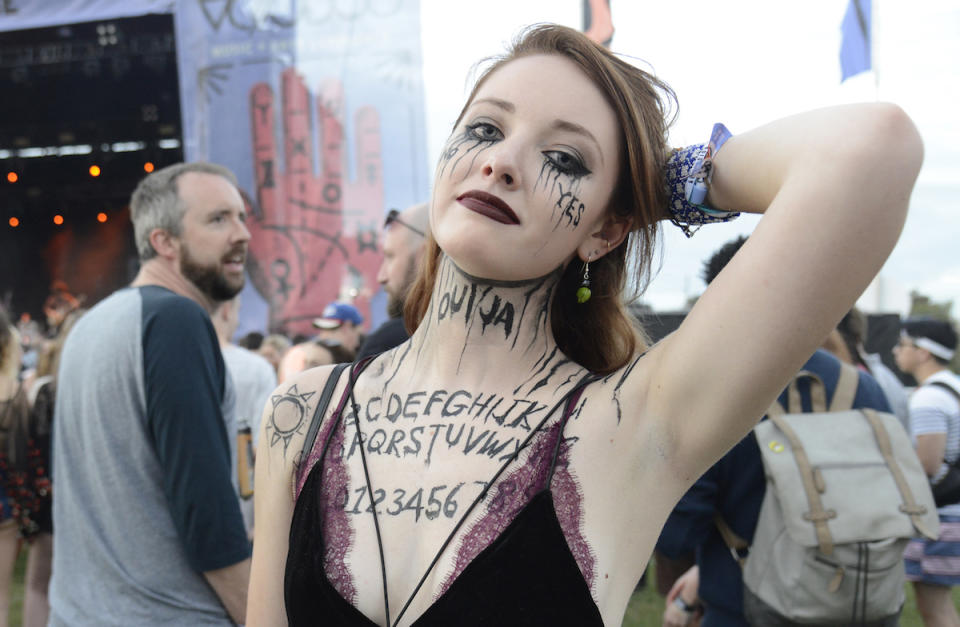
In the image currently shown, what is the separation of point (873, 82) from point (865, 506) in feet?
16.4

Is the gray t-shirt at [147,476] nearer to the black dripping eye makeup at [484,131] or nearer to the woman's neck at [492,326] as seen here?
the woman's neck at [492,326]

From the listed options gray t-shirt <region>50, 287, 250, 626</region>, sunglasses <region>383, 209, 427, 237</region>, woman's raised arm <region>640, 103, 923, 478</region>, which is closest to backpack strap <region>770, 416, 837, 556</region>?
woman's raised arm <region>640, 103, 923, 478</region>

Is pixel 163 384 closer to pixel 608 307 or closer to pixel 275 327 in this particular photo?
pixel 608 307

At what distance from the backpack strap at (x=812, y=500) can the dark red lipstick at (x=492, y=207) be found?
5.37 ft

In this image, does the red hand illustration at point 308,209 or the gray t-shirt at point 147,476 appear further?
the red hand illustration at point 308,209

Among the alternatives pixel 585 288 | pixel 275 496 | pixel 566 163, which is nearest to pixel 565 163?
pixel 566 163

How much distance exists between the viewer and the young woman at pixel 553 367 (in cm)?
104

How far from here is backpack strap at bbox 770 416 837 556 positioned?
2.38m

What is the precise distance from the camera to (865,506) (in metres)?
2.44

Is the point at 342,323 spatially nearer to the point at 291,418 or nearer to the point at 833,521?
the point at 833,521

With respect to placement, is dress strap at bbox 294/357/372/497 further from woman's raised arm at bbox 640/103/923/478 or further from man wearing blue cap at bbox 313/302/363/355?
man wearing blue cap at bbox 313/302/363/355

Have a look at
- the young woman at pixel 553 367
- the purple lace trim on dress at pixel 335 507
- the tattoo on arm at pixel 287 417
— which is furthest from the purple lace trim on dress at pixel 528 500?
the tattoo on arm at pixel 287 417

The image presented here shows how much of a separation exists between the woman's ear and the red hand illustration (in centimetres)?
575

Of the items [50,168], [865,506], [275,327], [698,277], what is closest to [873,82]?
[698,277]
